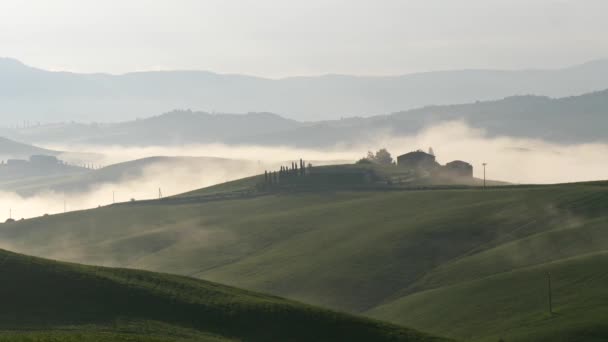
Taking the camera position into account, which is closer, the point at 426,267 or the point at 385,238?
the point at 426,267

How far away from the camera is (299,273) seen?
525 ft

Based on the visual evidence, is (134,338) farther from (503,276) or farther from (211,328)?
(503,276)

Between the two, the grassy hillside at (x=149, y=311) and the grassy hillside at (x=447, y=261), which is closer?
the grassy hillside at (x=149, y=311)

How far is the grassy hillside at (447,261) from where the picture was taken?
388ft

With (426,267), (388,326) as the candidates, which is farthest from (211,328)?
(426,267)

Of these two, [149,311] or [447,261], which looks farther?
[447,261]

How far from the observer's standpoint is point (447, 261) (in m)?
157

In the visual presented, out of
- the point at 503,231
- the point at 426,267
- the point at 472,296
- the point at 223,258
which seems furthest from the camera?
the point at 223,258

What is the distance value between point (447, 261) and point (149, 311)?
216 ft

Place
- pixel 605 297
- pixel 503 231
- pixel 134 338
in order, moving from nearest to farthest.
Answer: pixel 134 338, pixel 605 297, pixel 503 231

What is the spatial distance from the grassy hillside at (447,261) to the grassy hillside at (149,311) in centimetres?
1833

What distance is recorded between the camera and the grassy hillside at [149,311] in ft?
311

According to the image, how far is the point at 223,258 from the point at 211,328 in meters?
85.2

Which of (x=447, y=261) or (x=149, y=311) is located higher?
(x=149, y=311)
